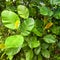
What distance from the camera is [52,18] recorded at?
3.67ft

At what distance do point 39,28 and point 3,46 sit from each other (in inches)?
9.5


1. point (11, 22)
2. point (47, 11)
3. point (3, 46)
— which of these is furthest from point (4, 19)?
point (47, 11)

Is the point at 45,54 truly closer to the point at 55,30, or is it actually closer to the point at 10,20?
the point at 55,30

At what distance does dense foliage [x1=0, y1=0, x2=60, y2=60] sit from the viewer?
0.95 m

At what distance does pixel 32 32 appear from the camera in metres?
1.05

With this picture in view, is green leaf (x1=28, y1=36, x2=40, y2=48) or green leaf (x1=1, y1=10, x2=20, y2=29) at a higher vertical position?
green leaf (x1=1, y1=10, x2=20, y2=29)

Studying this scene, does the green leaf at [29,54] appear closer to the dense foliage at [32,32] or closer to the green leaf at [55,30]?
the dense foliage at [32,32]

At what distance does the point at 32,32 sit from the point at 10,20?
0.17 metres

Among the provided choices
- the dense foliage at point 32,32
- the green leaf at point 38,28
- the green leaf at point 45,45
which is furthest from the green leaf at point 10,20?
the green leaf at point 45,45

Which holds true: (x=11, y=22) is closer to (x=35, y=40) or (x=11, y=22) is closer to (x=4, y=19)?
(x=4, y=19)

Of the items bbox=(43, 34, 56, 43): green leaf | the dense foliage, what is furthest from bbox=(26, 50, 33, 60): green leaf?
bbox=(43, 34, 56, 43): green leaf

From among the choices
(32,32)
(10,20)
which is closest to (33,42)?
(32,32)

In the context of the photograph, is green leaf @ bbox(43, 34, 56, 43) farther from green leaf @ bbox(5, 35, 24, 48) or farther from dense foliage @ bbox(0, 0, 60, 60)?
green leaf @ bbox(5, 35, 24, 48)

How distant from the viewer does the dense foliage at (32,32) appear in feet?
3.12
